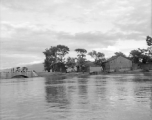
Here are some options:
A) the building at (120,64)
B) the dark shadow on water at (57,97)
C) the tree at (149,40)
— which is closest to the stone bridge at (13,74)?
the building at (120,64)

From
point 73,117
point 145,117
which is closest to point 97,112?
point 73,117

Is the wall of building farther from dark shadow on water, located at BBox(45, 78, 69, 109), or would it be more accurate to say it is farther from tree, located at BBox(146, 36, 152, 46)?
dark shadow on water, located at BBox(45, 78, 69, 109)

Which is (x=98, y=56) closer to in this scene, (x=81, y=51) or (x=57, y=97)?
(x=81, y=51)

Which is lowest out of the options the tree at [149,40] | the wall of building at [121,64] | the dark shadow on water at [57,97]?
the dark shadow on water at [57,97]

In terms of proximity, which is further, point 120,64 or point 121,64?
point 120,64

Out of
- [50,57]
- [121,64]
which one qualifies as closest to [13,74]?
[50,57]

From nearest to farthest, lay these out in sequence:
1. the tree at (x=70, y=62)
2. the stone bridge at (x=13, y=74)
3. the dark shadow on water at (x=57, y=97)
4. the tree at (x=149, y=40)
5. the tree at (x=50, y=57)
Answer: the dark shadow on water at (x=57, y=97) → the stone bridge at (x=13, y=74) → the tree at (x=149, y=40) → the tree at (x=50, y=57) → the tree at (x=70, y=62)

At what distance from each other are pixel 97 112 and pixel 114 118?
137cm

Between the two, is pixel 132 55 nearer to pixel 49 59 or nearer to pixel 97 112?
pixel 49 59

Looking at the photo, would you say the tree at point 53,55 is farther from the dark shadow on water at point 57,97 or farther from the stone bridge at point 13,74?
the dark shadow on water at point 57,97

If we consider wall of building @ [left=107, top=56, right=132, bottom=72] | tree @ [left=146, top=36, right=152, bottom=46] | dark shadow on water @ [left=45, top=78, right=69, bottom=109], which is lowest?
dark shadow on water @ [left=45, top=78, right=69, bottom=109]

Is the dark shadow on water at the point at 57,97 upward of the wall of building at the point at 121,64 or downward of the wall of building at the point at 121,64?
downward

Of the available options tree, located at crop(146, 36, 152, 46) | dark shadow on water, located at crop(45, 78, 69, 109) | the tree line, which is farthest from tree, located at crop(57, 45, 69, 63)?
dark shadow on water, located at crop(45, 78, 69, 109)

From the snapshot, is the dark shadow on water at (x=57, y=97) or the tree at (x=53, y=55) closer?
the dark shadow on water at (x=57, y=97)
